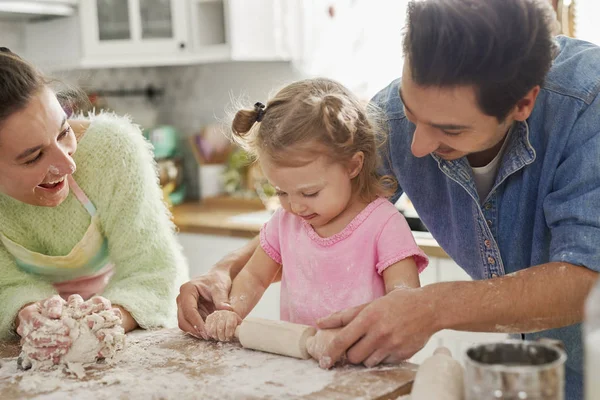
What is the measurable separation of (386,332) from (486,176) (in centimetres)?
46

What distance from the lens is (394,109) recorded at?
159 centimetres

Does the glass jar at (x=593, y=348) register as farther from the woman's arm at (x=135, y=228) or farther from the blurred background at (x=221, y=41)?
the blurred background at (x=221, y=41)

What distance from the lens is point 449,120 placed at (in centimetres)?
125

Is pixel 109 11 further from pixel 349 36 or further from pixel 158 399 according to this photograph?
pixel 158 399

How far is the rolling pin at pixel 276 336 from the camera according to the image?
129 centimetres

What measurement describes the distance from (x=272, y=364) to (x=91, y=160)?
72cm

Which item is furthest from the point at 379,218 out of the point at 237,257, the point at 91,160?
the point at 91,160

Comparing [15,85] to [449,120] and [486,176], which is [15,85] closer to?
[449,120]

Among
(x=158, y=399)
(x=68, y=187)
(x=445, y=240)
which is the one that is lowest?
(x=158, y=399)

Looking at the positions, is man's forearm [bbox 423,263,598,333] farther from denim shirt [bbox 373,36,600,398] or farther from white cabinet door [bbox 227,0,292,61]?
white cabinet door [bbox 227,0,292,61]

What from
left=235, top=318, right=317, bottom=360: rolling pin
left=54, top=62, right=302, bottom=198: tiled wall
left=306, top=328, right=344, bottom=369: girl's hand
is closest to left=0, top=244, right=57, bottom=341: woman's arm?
left=235, top=318, right=317, bottom=360: rolling pin

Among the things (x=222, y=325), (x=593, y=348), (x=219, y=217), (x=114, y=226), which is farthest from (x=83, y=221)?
(x=219, y=217)

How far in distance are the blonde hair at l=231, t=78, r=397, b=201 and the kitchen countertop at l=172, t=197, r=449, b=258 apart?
3.60 ft

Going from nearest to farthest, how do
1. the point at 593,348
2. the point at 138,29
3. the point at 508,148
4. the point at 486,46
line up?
1. the point at 593,348
2. the point at 486,46
3. the point at 508,148
4. the point at 138,29
